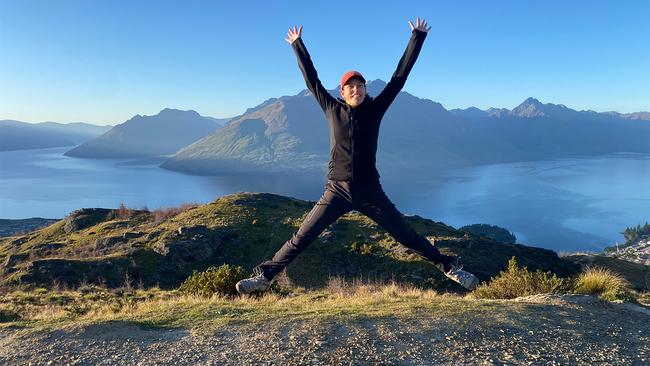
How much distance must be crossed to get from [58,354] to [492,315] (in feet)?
18.7

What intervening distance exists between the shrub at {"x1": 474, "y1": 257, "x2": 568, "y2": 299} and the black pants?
3.13 metres

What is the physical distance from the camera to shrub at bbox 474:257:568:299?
8.12 meters

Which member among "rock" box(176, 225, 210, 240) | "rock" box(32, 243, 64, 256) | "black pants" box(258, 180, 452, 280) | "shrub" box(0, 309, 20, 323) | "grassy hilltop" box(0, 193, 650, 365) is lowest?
"rock" box(32, 243, 64, 256)

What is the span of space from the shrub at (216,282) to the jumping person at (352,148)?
324 cm

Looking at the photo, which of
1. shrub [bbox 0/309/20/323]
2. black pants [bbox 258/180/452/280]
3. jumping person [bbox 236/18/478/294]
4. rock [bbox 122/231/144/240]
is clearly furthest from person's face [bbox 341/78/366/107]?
rock [bbox 122/231/144/240]

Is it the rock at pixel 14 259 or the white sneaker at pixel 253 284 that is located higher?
the white sneaker at pixel 253 284

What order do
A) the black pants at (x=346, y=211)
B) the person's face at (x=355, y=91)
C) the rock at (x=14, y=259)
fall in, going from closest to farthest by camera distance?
1. the person's face at (x=355, y=91)
2. the black pants at (x=346, y=211)
3. the rock at (x=14, y=259)

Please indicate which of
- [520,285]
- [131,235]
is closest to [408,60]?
[520,285]

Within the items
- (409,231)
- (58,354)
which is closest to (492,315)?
(409,231)

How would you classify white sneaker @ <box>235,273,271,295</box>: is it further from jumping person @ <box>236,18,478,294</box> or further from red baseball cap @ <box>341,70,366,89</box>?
red baseball cap @ <box>341,70,366,89</box>

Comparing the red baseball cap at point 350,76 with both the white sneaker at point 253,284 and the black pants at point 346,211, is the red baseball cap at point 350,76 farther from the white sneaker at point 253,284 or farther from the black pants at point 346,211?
the white sneaker at point 253,284

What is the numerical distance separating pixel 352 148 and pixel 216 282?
5366 millimetres

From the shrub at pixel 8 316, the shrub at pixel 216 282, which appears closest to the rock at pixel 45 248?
the shrub at pixel 8 316

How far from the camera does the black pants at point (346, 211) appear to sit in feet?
19.5
